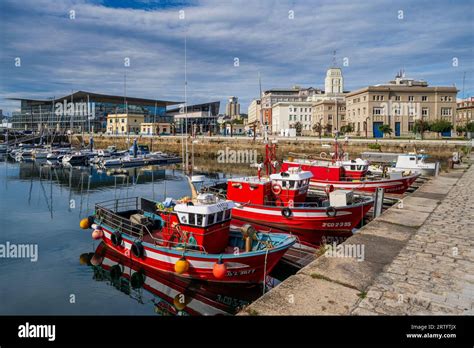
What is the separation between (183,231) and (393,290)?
8641 mm

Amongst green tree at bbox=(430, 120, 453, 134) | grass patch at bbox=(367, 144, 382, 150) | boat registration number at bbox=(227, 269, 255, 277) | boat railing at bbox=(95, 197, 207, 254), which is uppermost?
green tree at bbox=(430, 120, 453, 134)

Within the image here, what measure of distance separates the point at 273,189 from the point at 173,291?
34.3ft

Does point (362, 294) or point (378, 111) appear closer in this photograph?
point (362, 294)

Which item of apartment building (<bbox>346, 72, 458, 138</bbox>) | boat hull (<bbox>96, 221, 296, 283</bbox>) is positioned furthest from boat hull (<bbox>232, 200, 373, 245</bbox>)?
apartment building (<bbox>346, 72, 458, 138</bbox>)

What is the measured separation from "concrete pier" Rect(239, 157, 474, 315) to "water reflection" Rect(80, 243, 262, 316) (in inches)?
174

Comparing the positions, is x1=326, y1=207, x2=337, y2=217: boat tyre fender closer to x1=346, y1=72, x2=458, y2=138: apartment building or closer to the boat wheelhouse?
the boat wheelhouse

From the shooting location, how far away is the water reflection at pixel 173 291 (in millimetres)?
13500

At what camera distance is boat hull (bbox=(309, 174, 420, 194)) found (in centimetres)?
3089

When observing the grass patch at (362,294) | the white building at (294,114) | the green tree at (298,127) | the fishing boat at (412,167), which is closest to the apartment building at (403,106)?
the green tree at (298,127)

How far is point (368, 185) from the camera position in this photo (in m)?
31.2

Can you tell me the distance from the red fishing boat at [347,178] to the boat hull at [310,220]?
8.56m

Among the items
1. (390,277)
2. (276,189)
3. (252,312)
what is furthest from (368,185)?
(252,312)

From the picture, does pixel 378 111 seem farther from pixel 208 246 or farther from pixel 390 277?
pixel 390 277
